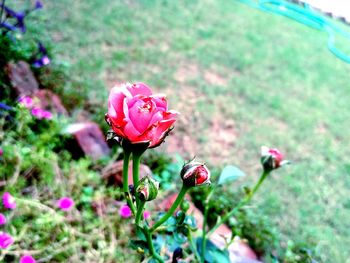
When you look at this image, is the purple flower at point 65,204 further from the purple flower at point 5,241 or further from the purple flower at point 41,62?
the purple flower at point 41,62

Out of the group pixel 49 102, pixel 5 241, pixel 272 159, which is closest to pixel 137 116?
pixel 272 159

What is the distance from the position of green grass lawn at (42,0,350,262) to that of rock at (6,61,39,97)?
251 millimetres

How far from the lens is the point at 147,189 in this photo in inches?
31.4

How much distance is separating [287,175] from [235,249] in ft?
3.05

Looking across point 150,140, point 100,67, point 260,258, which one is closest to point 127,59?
point 100,67

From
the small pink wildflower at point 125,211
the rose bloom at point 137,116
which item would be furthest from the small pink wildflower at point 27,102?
the rose bloom at point 137,116

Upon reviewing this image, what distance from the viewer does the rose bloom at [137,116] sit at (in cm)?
74

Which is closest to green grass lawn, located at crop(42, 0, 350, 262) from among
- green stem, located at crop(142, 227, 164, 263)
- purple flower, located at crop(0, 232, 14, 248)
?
purple flower, located at crop(0, 232, 14, 248)

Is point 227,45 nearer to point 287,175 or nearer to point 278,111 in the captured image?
point 278,111

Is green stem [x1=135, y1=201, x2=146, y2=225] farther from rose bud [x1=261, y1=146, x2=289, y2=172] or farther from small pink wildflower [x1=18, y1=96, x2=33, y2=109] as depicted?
small pink wildflower [x1=18, y1=96, x2=33, y2=109]

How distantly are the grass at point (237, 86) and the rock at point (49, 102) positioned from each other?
0.20 meters

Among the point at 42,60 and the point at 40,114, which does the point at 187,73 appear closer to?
the point at 42,60

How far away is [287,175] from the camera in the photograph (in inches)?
99.3

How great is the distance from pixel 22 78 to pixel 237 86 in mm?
1707
